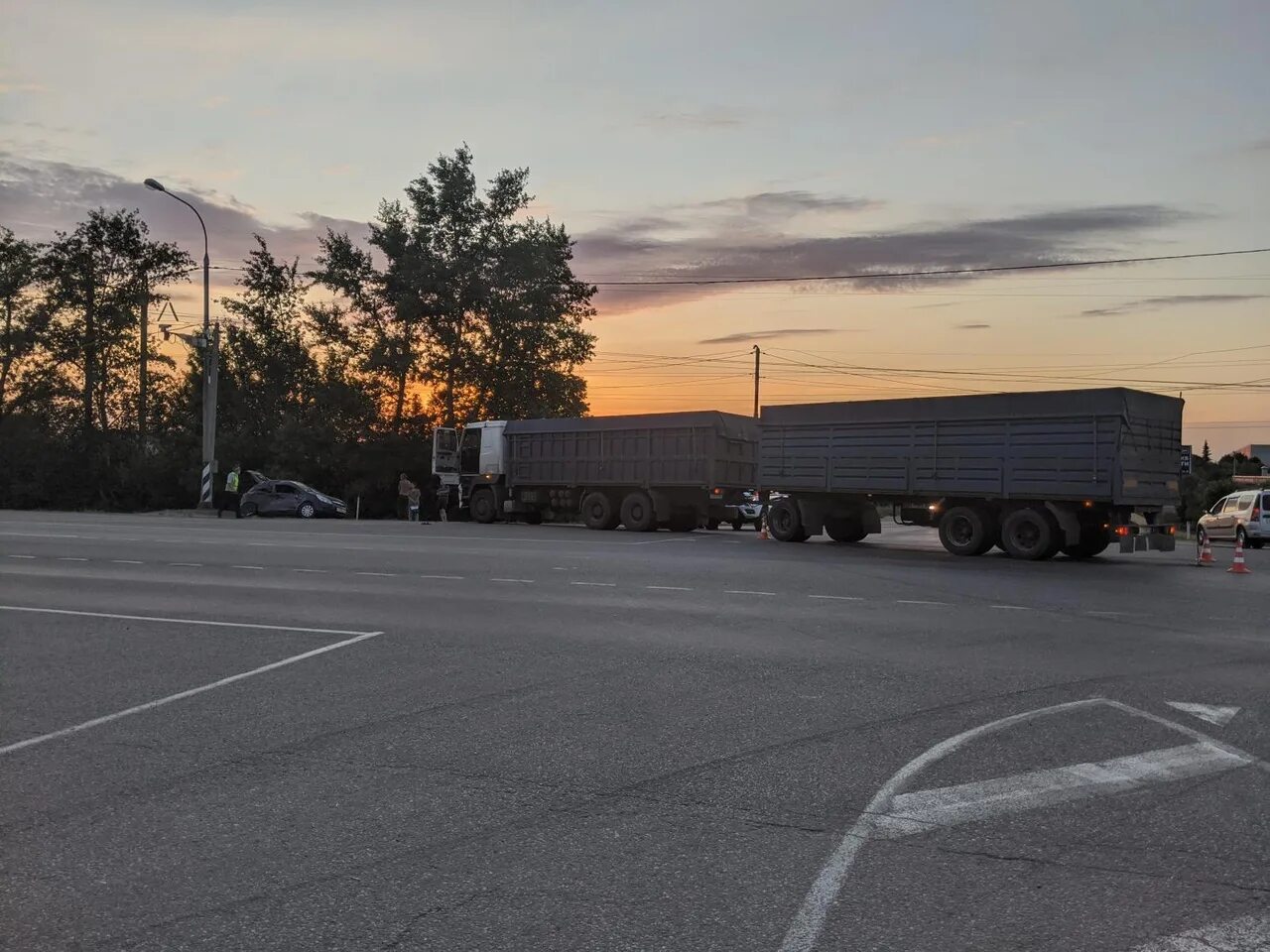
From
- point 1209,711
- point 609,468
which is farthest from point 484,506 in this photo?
point 1209,711

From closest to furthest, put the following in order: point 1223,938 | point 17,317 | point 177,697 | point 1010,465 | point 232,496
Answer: point 1223,938, point 177,697, point 1010,465, point 232,496, point 17,317

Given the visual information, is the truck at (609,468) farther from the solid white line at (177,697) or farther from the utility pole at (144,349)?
the utility pole at (144,349)

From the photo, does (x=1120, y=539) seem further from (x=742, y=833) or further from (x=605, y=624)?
(x=742, y=833)

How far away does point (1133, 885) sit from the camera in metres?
4.21

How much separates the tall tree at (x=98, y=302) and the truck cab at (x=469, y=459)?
112 feet

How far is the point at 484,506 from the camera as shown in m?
34.7

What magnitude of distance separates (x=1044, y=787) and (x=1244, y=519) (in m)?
30.2

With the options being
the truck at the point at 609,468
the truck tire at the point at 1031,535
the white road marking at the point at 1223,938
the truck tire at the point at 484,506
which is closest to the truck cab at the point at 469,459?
the truck at the point at 609,468

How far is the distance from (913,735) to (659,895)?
9.51 feet

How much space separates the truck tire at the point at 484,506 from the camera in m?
34.3

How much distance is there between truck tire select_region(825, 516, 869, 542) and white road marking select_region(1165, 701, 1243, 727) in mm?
17854

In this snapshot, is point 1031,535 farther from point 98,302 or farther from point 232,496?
point 98,302

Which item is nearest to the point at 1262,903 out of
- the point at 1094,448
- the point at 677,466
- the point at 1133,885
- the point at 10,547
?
the point at 1133,885

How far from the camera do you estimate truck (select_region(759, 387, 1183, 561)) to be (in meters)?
20.1
